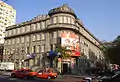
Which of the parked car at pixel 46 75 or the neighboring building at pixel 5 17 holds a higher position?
the neighboring building at pixel 5 17

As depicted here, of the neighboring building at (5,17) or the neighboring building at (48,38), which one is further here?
the neighboring building at (5,17)

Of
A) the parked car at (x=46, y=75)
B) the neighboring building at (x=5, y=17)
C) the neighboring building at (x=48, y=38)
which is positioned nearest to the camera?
the parked car at (x=46, y=75)

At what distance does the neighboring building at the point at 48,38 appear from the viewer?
5264 cm

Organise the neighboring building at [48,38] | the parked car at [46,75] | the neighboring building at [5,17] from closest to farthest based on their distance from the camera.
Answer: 1. the parked car at [46,75]
2. the neighboring building at [48,38]
3. the neighboring building at [5,17]

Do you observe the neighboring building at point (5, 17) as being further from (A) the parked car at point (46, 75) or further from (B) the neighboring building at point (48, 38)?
(A) the parked car at point (46, 75)

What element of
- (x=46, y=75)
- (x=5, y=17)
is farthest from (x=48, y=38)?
(x=5, y=17)

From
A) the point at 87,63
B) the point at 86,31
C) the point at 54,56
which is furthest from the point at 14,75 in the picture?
the point at 86,31

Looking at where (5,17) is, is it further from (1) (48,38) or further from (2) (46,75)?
(2) (46,75)

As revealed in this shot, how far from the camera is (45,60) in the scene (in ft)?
175

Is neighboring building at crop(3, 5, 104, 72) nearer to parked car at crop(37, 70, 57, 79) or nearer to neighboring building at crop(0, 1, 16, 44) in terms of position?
parked car at crop(37, 70, 57, 79)

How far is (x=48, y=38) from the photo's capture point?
5500 cm

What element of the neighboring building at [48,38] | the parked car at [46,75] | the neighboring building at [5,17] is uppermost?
the neighboring building at [5,17]

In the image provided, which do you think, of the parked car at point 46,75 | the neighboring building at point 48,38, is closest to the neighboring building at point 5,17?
the neighboring building at point 48,38

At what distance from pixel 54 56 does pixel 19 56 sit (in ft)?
49.0
